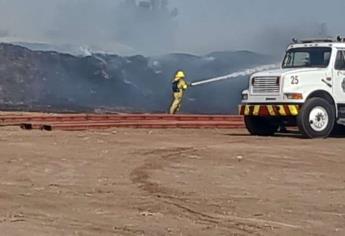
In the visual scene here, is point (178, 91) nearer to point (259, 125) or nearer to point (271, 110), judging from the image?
point (259, 125)

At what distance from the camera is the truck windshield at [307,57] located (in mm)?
25297

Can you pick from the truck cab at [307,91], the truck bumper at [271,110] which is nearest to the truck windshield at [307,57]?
the truck cab at [307,91]

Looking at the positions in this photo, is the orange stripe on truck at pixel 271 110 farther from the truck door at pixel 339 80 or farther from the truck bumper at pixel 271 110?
the truck door at pixel 339 80

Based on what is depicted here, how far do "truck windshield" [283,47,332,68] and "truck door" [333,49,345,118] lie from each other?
248 mm

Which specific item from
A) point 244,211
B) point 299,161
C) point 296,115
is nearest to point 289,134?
point 296,115

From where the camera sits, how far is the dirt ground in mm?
11906

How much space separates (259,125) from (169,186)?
456 inches

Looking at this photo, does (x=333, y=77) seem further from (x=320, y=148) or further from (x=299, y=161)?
(x=299, y=161)

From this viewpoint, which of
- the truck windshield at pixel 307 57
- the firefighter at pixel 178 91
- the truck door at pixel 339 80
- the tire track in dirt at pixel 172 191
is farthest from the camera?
the firefighter at pixel 178 91

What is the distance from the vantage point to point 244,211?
42.6ft

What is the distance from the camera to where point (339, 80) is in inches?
986

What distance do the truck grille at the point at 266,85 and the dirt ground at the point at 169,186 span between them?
1.79 metres

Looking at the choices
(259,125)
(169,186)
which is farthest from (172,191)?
(259,125)

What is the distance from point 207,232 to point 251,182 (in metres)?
4.57
